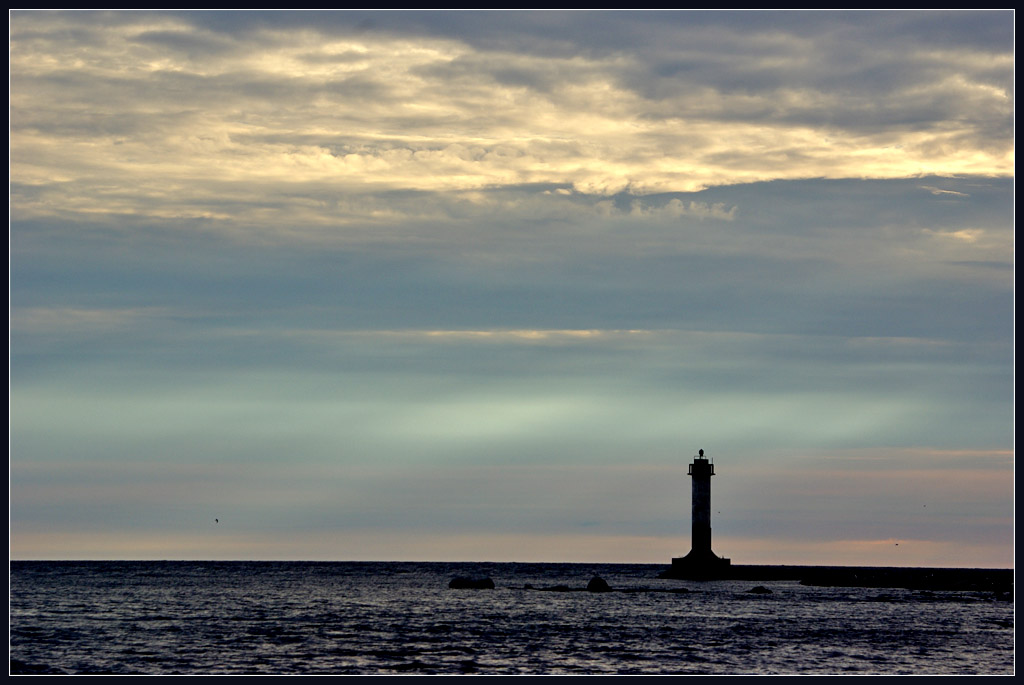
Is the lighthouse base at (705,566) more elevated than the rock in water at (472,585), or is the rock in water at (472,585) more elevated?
the lighthouse base at (705,566)

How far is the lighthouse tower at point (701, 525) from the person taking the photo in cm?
11106

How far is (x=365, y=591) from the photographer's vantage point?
4279 inches

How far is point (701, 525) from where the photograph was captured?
11144 cm

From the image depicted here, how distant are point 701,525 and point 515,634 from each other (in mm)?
56882

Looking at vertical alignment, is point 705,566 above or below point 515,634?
above

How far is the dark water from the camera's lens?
44625 millimetres

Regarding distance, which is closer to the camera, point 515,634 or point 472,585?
point 515,634

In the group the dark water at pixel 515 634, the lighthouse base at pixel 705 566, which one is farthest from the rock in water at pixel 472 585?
the lighthouse base at pixel 705 566

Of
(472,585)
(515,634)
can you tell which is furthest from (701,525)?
(515,634)

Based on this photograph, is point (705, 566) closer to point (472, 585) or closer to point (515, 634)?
point (472, 585)

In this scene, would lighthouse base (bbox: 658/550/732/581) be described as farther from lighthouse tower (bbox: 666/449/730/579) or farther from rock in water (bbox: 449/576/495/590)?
→ rock in water (bbox: 449/576/495/590)

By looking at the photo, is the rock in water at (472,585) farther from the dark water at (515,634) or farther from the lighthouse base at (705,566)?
the lighthouse base at (705,566)

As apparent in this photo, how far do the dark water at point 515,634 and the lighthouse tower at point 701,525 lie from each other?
49.0ft
